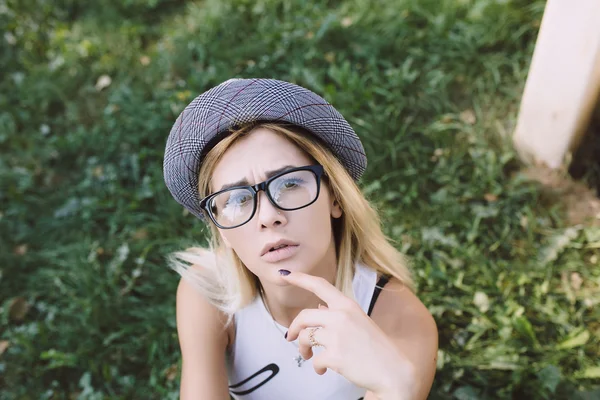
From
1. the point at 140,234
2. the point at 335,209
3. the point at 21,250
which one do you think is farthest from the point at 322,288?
the point at 21,250

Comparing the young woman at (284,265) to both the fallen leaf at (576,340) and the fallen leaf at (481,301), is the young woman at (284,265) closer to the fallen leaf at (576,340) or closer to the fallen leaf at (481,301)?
the fallen leaf at (481,301)

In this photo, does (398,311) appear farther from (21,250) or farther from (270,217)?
(21,250)

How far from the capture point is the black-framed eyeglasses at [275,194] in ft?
5.56

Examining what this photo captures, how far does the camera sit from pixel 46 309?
11.4 ft

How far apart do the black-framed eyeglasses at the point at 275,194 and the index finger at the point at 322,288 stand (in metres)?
0.21

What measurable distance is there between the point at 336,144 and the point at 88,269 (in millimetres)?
2297

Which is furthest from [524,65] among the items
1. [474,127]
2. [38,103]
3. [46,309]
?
[38,103]

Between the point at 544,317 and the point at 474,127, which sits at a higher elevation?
the point at 474,127

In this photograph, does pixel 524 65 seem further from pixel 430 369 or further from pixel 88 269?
pixel 88 269

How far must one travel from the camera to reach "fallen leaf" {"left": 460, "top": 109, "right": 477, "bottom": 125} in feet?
12.1

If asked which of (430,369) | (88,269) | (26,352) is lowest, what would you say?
(26,352)

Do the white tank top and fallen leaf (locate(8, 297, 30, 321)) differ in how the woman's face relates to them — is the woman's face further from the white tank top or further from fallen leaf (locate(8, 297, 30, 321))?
fallen leaf (locate(8, 297, 30, 321))

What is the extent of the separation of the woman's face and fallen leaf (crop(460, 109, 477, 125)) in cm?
224

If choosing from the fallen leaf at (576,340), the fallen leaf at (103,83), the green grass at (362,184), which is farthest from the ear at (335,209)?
the fallen leaf at (103,83)
